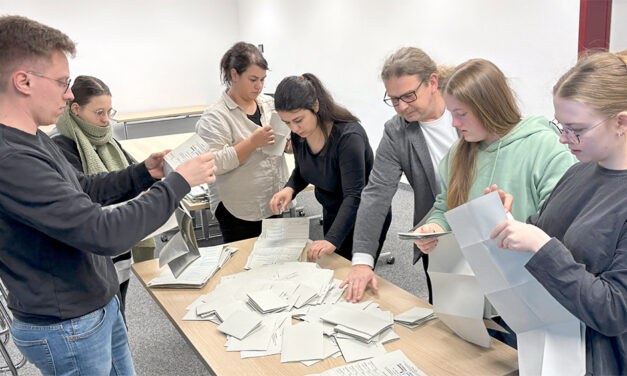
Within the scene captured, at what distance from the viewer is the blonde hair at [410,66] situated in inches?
70.7

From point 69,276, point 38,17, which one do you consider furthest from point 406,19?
point 38,17

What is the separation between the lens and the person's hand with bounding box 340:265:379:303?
1687 millimetres

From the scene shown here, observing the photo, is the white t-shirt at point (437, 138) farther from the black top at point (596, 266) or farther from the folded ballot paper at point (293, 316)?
the black top at point (596, 266)

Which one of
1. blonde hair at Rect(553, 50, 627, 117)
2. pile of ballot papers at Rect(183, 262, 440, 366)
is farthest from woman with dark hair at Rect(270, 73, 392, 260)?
blonde hair at Rect(553, 50, 627, 117)

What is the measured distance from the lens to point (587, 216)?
3.45ft

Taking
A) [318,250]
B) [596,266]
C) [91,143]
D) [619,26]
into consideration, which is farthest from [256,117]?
[619,26]

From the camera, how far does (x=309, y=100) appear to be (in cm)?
212

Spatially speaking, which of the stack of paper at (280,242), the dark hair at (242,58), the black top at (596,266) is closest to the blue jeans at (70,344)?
the stack of paper at (280,242)

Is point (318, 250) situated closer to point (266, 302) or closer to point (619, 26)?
point (266, 302)

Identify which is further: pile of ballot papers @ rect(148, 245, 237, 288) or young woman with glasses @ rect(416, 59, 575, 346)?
pile of ballot papers @ rect(148, 245, 237, 288)

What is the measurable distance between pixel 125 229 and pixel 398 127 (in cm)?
111

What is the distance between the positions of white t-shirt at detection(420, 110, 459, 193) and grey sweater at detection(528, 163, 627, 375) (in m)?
0.78

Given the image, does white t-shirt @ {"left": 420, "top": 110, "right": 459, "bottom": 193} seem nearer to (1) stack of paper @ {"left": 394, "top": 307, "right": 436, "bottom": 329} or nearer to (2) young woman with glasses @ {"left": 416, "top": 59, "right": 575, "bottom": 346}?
(2) young woman with glasses @ {"left": 416, "top": 59, "right": 575, "bottom": 346}

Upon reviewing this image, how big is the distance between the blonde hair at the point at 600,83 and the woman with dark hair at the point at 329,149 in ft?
3.60
